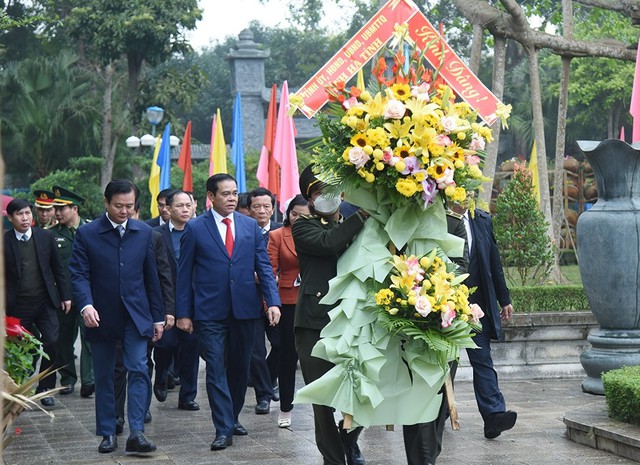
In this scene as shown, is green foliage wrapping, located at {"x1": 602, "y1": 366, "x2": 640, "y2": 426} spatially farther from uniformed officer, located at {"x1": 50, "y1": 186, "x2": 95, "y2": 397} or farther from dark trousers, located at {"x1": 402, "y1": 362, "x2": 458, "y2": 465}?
uniformed officer, located at {"x1": 50, "y1": 186, "x2": 95, "y2": 397}

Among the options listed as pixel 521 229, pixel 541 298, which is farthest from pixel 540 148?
pixel 541 298

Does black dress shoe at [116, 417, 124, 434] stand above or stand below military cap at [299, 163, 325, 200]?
below

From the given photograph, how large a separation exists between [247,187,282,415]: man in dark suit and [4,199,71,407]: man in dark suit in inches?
73.6

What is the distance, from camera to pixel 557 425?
8.22 metres

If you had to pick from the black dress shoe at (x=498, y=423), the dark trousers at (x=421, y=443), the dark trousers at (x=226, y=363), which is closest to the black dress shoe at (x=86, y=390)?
the dark trousers at (x=226, y=363)

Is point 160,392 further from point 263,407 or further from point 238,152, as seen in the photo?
point 238,152

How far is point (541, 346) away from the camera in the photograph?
1112 centimetres

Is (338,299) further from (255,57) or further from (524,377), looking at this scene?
→ (255,57)

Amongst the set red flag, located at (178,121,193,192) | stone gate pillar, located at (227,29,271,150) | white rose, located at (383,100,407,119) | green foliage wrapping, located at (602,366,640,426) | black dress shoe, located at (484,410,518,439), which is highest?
stone gate pillar, located at (227,29,271,150)

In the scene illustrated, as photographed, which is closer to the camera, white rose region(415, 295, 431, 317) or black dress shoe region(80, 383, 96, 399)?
white rose region(415, 295, 431, 317)

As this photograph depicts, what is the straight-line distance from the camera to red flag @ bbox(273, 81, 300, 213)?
48.1 ft

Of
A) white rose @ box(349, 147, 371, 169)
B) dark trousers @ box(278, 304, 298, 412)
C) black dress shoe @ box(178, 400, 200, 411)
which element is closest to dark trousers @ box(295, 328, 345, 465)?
white rose @ box(349, 147, 371, 169)

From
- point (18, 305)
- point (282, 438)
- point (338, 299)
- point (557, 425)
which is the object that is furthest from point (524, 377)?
point (338, 299)

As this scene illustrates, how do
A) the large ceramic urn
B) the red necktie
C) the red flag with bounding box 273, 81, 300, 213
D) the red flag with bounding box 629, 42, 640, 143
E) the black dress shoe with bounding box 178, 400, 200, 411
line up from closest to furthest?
the red necktie
the large ceramic urn
the black dress shoe with bounding box 178, 400, 200, 411
the red flag with bounding box 629, 42, 640, 143
the red flag with bounding box 273, 81, 300, 213
